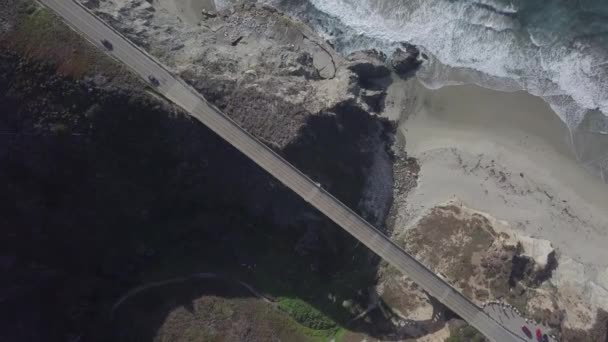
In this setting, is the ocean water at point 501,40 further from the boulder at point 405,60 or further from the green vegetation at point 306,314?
the green vegetation at point 306,314

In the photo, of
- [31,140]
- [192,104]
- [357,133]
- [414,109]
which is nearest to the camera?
[31,140]

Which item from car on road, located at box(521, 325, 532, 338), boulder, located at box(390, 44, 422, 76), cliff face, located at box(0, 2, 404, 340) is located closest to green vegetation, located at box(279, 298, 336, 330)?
cliff face, located at box(0, 2, 404, 340)

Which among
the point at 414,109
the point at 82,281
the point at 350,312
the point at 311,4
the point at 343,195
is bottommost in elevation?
the point at 82,281

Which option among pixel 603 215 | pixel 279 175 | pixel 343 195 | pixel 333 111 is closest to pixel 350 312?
pixel 343 195

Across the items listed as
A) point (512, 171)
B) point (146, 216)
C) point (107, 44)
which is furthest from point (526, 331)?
point (107, 44)

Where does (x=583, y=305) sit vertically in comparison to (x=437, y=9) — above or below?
below

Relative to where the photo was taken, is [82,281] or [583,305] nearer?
[82,281]

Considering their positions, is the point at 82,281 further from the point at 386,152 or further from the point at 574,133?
the point at 574,133
